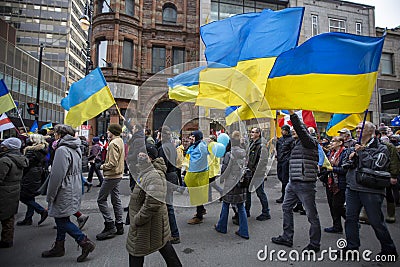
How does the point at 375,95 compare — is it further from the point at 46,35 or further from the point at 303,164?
the point at 46,35

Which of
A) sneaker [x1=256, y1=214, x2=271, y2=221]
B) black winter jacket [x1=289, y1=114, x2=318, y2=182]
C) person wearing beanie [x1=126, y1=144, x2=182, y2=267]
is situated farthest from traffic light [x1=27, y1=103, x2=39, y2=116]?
black winter jacket [x1=289, y1=114, x2=318, y2=182]

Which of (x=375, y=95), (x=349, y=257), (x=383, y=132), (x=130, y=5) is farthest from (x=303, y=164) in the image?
(x=375, y=95)

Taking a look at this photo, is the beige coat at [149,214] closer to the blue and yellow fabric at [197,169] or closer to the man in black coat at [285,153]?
the blue and yellow fabric at [197,169]

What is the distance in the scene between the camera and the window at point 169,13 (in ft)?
63.6

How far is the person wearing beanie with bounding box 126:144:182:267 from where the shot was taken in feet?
8.12

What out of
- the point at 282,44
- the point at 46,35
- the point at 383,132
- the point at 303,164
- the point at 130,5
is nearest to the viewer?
the point at 303,164

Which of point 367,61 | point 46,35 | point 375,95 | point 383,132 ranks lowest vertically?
point 383,132

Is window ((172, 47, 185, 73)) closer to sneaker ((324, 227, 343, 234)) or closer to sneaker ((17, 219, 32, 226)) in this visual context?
sneaker ((17, 219, 32, 226))

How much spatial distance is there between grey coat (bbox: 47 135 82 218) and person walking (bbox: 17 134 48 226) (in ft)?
5.12

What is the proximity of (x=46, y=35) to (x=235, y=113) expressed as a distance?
64.6m

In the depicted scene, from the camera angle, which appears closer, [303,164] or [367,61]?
[367,61]

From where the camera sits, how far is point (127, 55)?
710 inches

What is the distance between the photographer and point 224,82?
16.3 feet

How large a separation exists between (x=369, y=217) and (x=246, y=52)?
13.0 feet
